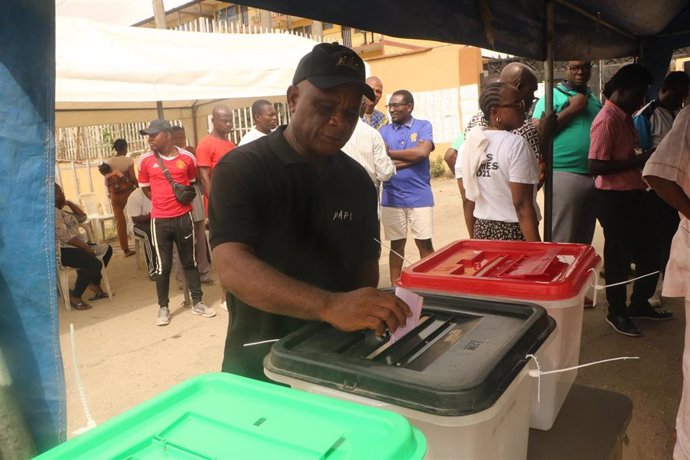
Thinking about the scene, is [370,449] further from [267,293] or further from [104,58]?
[104,58]

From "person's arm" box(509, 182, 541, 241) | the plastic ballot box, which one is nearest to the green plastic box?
the plastic ballot box

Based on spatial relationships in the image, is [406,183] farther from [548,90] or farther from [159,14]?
[159,14]

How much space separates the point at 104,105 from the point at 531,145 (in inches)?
280

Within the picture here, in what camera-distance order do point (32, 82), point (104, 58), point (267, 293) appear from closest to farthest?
point (32, 82) → point (267, 293) → point (104, 58)

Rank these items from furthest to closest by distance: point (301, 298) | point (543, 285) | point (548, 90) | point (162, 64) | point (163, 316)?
point (162, 64) → point (163, 316) → point (548, 90) → point (543, 285) → point (301, 298)

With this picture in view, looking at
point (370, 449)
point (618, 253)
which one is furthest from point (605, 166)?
point (370, 449)

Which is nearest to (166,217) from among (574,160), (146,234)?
(146,234)

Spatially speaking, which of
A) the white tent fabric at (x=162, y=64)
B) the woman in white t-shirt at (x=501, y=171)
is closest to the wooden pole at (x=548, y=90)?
the woman in white t-shirt at (x=501, y=171)

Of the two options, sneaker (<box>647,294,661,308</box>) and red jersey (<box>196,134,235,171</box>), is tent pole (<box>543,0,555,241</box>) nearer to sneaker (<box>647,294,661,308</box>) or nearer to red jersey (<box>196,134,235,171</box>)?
sneaker (<box>647,294,661,308</box>)

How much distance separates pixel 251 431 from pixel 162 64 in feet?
16.0

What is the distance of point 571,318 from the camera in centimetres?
150

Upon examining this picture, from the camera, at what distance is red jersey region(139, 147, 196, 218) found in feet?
15.9

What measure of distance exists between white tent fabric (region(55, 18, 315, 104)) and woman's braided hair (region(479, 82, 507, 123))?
324cm

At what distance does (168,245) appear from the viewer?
192 inches
